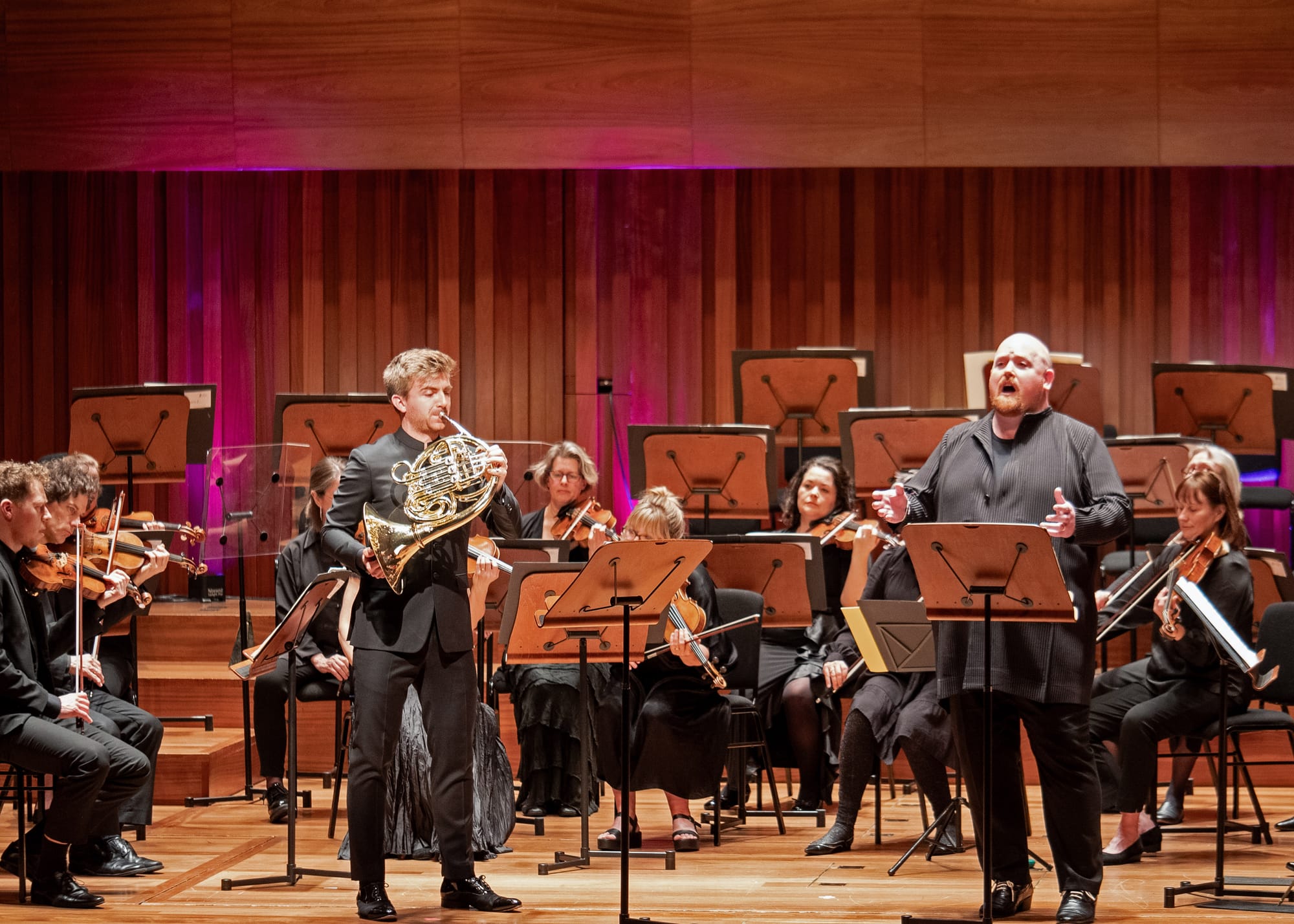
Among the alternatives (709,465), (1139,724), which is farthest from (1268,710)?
(709,465)

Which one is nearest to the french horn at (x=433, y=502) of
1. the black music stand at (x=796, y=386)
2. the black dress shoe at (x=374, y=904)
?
the black dress shoe at (x=374, y=904)

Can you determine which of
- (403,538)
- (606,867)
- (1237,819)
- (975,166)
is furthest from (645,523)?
(975,166)

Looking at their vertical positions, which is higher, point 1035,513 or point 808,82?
point 808,82

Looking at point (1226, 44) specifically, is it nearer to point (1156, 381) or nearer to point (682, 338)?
point (1156, 381)

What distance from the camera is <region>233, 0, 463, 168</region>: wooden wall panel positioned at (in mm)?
8086

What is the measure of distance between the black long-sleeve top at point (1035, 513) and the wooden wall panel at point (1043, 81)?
459 centimetres

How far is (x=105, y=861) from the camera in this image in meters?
4.42

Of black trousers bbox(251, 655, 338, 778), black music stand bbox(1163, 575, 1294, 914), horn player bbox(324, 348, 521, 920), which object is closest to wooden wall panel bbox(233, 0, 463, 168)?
black trousers bbox(251, 655, 338, 778)

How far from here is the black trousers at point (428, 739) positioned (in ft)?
12.1

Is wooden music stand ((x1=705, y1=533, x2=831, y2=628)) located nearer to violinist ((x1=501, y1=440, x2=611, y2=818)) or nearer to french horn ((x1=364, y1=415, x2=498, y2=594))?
violinist ((x1=501, y1=440, x2=611, y2=818))

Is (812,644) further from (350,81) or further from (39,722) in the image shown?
(350,81)

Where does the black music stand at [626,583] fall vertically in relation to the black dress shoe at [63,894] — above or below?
above

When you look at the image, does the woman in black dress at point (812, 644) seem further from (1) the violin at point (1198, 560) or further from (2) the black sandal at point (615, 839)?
(1) the violin at point (1198, 560)

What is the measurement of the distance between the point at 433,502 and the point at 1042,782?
63.3 inches
